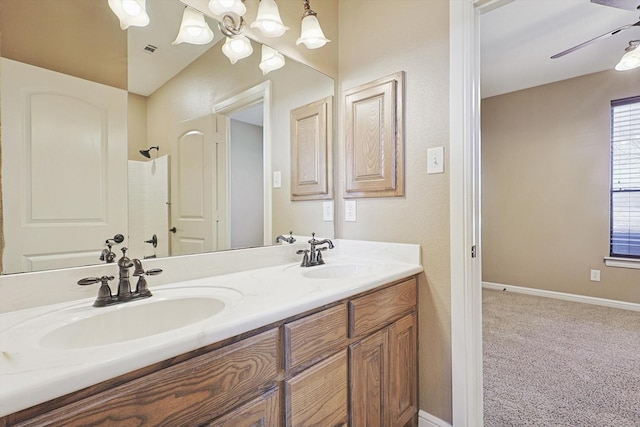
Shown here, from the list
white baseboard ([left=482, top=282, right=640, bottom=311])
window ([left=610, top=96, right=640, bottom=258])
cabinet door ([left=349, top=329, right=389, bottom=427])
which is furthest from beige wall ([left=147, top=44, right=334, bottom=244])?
window ([left=610, top=96, right=640, bottom=258])

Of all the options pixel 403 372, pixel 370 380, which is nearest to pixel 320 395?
pixel 370 380

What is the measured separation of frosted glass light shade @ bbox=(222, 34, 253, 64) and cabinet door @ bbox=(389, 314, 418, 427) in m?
1.45

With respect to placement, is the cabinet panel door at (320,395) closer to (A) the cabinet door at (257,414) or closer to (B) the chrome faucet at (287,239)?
(A) the cabinet door at (257,414)

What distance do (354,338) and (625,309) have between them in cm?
379

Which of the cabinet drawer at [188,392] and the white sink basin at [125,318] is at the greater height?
the white sink basin at [125,318]

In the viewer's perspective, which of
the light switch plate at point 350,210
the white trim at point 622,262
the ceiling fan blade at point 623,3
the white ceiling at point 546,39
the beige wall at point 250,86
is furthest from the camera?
the white trim at point 622,262

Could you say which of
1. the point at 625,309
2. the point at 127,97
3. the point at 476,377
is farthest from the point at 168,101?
the point at 625,309

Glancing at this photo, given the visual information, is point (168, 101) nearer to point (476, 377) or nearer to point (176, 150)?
point (176, 150)

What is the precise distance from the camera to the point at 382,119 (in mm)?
1643

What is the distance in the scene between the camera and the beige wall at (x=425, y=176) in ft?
4.70

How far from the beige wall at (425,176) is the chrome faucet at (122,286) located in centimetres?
117

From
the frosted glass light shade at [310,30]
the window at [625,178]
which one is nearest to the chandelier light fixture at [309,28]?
the frosted glass light shade at [310,30]

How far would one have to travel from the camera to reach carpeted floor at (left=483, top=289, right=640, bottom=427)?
161 cm

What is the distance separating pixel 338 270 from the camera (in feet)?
5.27
